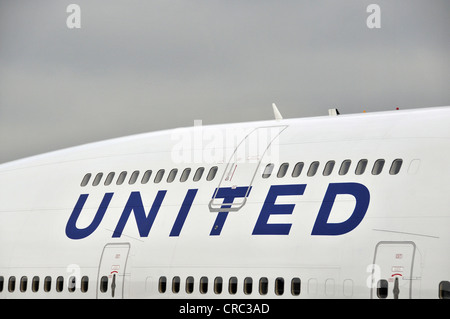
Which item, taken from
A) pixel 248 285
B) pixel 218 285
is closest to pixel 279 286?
pixel 248 285

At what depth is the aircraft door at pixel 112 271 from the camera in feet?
80.5

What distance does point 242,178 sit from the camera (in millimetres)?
23359

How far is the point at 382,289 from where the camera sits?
63.5 ft

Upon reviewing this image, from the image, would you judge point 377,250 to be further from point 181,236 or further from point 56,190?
point 56,190

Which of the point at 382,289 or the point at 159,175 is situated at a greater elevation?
the point at 159,175

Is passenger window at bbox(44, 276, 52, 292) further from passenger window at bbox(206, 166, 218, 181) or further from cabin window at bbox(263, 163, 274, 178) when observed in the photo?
cabin window at bbox(263, 163, 274, 178)

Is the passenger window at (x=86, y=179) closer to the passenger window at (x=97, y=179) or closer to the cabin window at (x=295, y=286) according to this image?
the passenger window at (x=97, y=179)

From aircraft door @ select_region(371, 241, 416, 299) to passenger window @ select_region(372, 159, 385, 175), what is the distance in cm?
191

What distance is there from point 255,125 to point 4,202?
30.2 ft

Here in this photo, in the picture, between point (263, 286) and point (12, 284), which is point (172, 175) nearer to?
point (263, 286)

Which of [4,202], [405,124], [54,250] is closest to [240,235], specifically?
[405,124]

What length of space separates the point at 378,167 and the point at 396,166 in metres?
0.49

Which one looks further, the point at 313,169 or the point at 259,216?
the point at 259,216

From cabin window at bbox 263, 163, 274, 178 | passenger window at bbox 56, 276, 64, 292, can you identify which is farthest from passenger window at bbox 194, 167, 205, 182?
passenger window at bbox 56, 276, 64, 292
